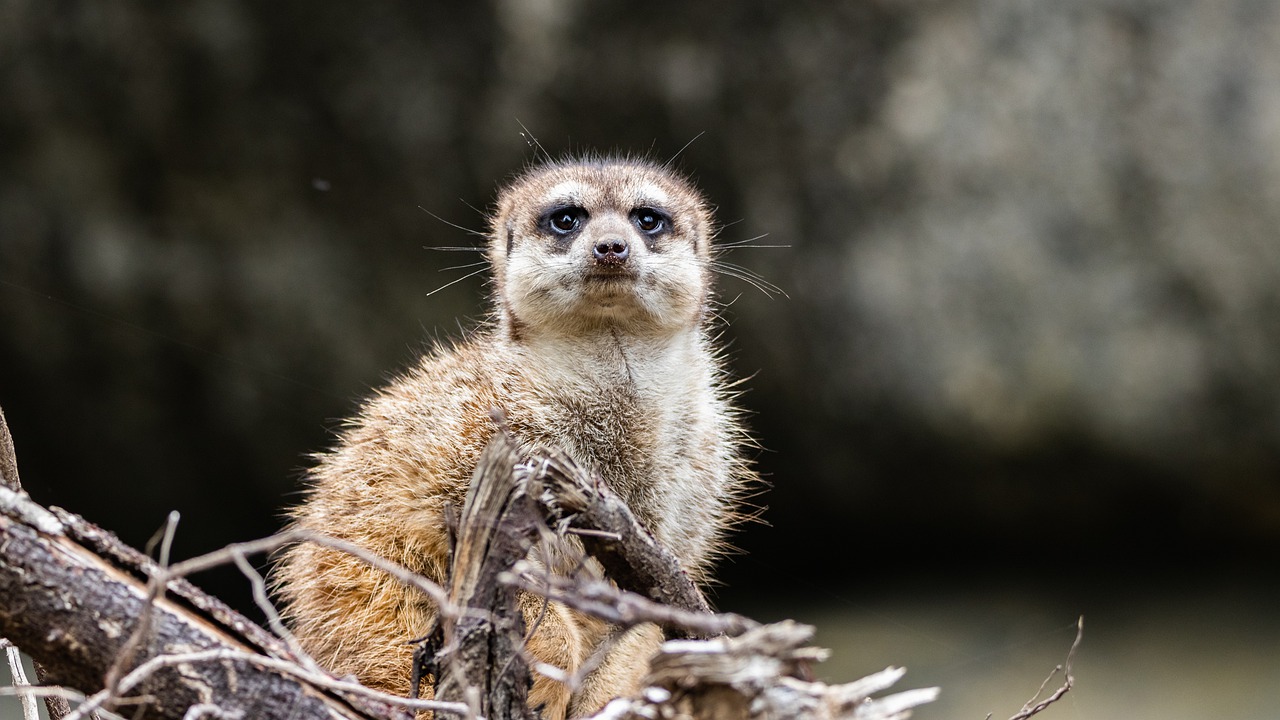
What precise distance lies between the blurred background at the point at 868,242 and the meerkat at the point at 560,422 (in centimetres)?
125

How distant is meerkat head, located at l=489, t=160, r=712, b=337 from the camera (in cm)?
273

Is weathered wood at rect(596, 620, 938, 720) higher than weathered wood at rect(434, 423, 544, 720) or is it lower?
lower

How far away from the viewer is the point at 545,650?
228 centimetres

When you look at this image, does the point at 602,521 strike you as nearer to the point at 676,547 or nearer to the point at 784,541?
the point at 676,547

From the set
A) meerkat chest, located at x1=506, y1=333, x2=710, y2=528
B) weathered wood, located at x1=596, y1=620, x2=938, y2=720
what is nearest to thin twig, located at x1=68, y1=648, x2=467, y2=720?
weathered wood, located at x1=596, y1=620, x2=938, y2=720

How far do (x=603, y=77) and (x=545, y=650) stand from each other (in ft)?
A: 8.31

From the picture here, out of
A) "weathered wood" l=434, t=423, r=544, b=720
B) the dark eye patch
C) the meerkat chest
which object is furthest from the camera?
the dark eye patch

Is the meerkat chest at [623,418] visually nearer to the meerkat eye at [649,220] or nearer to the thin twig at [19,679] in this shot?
the meerkat eye at [649,220]

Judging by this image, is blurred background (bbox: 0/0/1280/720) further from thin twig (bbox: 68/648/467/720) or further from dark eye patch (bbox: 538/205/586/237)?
thin twig (bbox: 68/648/467/720)

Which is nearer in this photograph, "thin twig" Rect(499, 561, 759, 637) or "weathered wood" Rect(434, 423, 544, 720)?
"thin twig" Rect(499, 561, 759, 637)

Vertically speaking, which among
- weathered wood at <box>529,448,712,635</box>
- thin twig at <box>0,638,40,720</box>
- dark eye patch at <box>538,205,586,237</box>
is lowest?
thin twig at <box>0,638,40,720</box>

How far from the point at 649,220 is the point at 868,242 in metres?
1.49

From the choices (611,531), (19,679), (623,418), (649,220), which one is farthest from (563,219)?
(19,679)

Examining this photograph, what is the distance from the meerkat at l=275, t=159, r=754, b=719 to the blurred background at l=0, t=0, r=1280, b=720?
125 cm
